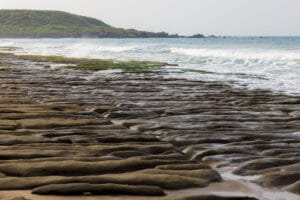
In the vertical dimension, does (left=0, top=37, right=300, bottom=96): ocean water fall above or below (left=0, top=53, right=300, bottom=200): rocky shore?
below

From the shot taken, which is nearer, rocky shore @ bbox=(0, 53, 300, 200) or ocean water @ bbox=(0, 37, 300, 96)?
rocky shore @ bbox=(0, 53, 300, 200)

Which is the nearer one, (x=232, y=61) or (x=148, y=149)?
(x=148, y=149)

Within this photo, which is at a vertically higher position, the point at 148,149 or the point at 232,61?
the point at 148,149

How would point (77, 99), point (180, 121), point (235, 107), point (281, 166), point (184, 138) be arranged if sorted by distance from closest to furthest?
point (281, 166), point (184, 138), point (180, 121), point (235, 107), point (77, 99)

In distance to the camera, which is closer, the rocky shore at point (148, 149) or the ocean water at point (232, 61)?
the rocky shore at point (148, 149)

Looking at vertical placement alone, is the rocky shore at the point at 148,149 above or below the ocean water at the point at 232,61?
above

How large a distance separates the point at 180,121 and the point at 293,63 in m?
34.1

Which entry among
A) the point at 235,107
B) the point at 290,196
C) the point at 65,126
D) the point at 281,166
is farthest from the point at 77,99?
the point at 290,196

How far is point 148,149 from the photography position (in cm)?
884

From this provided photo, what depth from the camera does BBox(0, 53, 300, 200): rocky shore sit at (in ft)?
21.6

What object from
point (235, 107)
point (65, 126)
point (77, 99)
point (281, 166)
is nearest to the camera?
point (281, 166)

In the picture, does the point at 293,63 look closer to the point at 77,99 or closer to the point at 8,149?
the point at 77,99

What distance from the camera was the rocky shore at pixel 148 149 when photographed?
6590 mm

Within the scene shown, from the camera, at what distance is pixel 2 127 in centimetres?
1035
